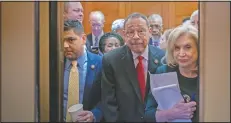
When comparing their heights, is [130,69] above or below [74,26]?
below

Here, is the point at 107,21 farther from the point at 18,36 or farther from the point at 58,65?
the point at 18,36

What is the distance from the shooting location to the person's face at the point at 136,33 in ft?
6.98

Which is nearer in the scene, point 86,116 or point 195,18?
point 195,18

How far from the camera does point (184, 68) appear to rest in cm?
213

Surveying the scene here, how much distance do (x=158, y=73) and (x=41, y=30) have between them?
886 mm

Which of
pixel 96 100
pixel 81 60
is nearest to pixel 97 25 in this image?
pixel 81 60

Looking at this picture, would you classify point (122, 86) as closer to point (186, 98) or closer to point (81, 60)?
point (81, 60)

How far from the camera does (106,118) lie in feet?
7.17

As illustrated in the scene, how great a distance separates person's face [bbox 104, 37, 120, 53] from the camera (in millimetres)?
2154

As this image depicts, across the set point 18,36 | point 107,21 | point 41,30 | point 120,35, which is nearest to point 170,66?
point 120,35

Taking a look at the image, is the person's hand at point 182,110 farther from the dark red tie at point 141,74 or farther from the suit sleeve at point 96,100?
the suit sleeve at point 96,100

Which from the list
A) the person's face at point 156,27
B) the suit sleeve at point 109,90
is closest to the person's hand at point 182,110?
the suit sleeve at point 109,90

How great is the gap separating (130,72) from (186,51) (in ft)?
1.37

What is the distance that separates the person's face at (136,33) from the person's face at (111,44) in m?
0.07
